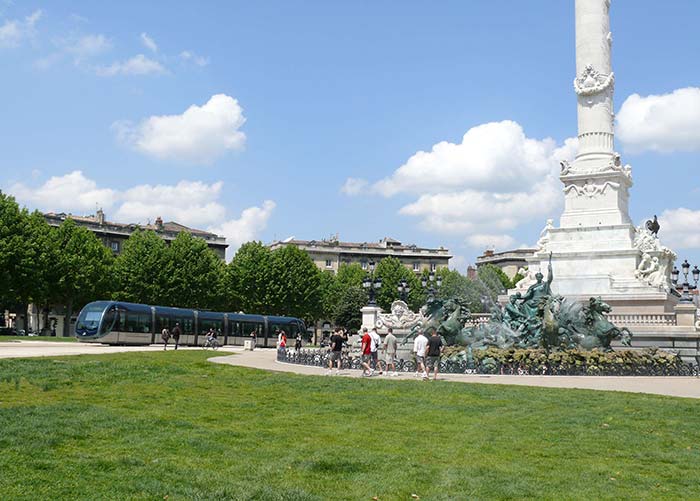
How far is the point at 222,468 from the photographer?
9.70m

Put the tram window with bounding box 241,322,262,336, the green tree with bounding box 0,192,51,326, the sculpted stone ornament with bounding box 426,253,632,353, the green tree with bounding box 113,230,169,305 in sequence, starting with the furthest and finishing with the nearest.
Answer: the green tree with bounding box 113,230,169,305 → the tram window with bounding box 241,322,262,336 → the green tree with bounding box 0,192,51,326 → the sculpted stone ornament with bounding box 426,253,632,353

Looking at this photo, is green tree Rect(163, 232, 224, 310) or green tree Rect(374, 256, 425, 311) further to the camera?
green tree Rect(374, 256, 425, 311)

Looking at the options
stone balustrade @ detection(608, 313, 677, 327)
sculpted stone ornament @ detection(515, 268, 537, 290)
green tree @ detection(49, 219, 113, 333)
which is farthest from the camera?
green tree @ detection(49, 219, 113, 333)

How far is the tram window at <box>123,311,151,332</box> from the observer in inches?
1857

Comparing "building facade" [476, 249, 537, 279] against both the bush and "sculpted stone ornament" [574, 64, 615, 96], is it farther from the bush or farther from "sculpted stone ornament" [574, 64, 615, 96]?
the bush

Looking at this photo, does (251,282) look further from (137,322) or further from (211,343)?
(137,322)

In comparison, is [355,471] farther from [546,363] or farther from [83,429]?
[546,363]

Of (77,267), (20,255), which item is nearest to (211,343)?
(20,255)

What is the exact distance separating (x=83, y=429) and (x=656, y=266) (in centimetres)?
3435

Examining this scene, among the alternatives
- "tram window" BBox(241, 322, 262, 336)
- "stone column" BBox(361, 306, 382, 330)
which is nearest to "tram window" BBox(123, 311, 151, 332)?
"tram window" BBox(241, 322, 262, 336)

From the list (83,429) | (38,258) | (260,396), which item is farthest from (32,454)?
(38,258)

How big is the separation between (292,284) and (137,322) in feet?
111

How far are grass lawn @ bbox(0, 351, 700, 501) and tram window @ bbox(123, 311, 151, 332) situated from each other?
92.2 feet

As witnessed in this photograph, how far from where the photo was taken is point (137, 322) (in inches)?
1890
